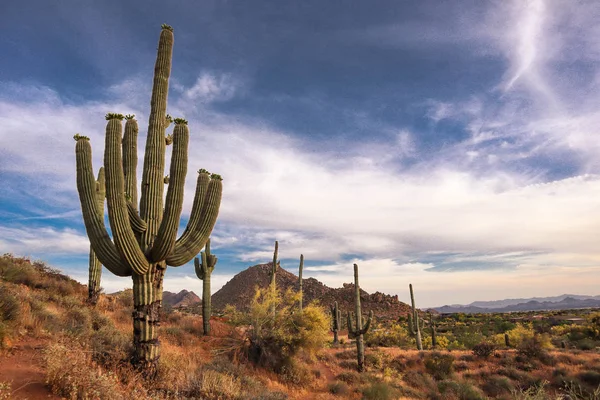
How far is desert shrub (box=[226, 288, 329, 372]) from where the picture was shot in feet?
47.2

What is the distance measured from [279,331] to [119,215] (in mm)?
9185

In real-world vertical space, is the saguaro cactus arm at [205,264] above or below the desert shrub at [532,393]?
above

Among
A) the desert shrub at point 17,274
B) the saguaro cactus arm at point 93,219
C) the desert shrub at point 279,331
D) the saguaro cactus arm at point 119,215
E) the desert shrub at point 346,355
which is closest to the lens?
the saguaro cactus arm at point 119,215

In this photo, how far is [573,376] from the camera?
52.9 ft

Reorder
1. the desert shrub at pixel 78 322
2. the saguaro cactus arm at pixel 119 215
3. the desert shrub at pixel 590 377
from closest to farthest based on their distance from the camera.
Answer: the saguaro cactus arm at pixel 119 215, the desert shrub at pixel 78 322, the desert shrub at pixel 590 377

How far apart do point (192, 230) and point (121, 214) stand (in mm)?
1986

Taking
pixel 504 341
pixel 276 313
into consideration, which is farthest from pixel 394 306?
pixel 276 313

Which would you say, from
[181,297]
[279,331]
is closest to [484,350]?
[279,331]

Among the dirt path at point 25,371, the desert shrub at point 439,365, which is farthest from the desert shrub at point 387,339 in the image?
the dirt path at point 25,371

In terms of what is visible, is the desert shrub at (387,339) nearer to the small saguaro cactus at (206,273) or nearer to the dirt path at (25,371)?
the small saguaro cactus at (206,273)

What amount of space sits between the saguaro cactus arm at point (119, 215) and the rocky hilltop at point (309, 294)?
2042 inches

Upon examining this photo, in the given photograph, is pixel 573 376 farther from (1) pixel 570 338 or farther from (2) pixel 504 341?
(1) pixel 570 338

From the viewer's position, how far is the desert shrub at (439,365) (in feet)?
56.8

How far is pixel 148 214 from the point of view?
8.84 metres
